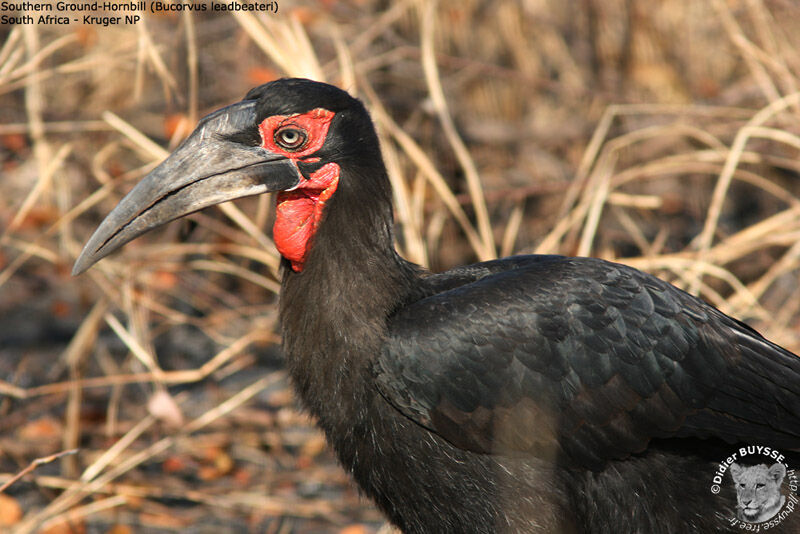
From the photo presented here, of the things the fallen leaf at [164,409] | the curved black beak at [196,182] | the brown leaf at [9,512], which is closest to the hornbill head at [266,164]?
the curved black beak at [196,182]

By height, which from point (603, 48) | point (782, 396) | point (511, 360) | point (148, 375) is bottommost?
point (148, 375)

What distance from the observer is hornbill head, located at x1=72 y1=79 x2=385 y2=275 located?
2320 mm

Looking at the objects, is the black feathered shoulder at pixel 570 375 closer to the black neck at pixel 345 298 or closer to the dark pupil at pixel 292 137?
the black neck at pixel 345 298

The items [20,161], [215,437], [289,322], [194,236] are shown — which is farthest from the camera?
[20,161]

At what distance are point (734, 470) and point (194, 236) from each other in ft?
9.33

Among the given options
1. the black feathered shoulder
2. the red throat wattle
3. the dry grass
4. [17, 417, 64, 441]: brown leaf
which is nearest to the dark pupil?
the red throat wattle

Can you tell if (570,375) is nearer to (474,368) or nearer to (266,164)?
(474,368)

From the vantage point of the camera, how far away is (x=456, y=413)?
7.77 ft

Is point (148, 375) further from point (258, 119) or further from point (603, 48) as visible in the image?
point (603, 48)

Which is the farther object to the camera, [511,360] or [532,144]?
[532,144]

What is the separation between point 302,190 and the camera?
2428 millimetres

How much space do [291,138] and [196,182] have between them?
26 cm

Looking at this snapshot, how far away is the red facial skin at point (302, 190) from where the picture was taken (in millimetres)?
2375

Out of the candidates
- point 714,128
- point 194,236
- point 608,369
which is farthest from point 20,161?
point 608,369
